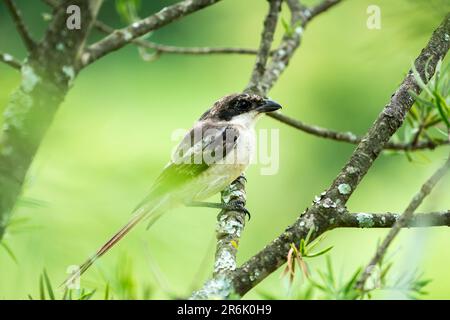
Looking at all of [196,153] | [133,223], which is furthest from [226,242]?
[196,153]

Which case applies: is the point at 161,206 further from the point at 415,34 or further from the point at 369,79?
the point at 369,79

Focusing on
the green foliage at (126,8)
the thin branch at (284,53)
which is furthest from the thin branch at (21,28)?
the thin branch at (284,53)

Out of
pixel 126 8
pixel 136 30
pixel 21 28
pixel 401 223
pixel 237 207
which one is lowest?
pixel 401 223

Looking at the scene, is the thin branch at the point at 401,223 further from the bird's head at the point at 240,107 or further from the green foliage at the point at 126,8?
the green foliage at the point at 126,8

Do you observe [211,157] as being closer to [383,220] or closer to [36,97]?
[383,220]

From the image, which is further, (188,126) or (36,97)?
(188,126)

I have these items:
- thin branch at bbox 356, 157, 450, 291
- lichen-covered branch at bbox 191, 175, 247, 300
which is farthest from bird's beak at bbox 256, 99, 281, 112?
thin branch at bbox 356, 157, 450, 291
